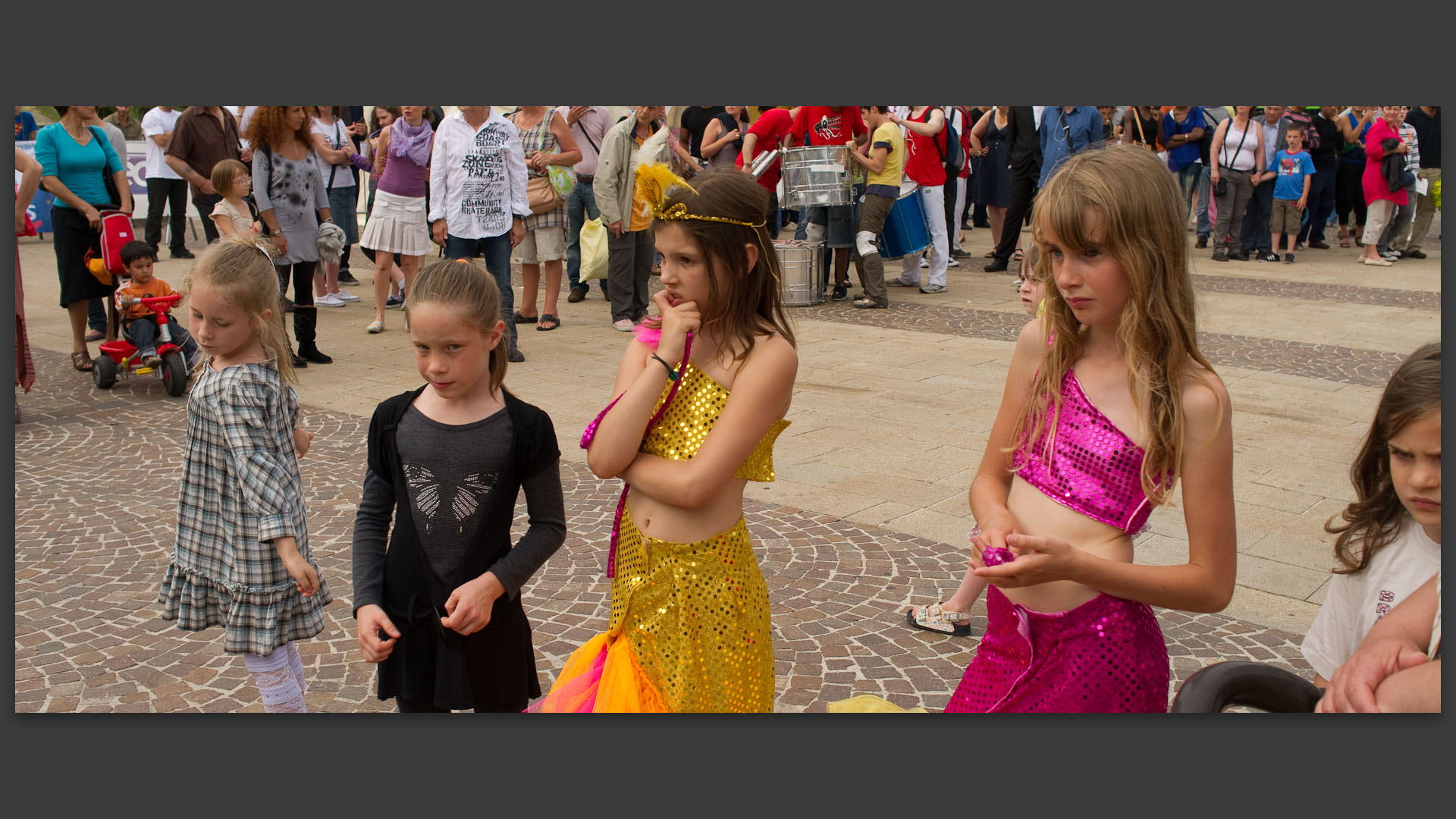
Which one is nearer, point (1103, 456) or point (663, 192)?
point (1103, 456)

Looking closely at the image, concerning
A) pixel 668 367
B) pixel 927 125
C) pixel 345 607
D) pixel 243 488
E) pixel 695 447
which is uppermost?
pixel 927 125

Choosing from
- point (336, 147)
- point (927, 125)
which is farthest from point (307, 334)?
point (927, 125)

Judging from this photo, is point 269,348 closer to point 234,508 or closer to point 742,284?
point 234,508

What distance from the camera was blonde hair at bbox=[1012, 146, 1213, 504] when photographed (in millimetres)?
2053

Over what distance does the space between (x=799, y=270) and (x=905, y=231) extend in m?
1.08

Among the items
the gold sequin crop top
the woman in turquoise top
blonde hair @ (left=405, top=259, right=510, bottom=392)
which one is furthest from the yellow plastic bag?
the gold sequin crop top

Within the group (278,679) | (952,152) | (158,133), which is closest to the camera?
(278,679)

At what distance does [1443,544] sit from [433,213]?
24.0 feet

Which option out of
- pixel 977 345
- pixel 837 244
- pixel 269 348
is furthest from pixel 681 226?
pixel 837 244

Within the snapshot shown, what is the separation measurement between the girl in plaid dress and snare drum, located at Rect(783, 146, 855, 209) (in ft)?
26.3

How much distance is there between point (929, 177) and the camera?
1149cm

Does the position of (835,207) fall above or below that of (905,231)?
above

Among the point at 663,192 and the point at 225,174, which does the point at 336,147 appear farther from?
the point at 663,192

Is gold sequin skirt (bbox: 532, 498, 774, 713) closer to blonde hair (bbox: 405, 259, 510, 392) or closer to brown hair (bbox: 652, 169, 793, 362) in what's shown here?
brown hair (bbox: 652, 169, 793, 362)
